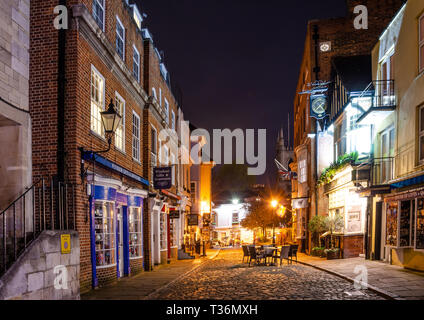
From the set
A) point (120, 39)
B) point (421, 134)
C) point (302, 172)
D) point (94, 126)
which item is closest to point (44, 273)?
point (94, 126)

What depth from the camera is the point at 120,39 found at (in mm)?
15328

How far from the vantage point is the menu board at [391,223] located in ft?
50.7

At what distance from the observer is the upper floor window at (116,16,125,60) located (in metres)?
15.0

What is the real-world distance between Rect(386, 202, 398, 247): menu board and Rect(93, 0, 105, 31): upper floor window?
12.1m

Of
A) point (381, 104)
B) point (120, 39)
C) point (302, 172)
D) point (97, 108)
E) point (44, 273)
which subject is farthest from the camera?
point (302, 172)

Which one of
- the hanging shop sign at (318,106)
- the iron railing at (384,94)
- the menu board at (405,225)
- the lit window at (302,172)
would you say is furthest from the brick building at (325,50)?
the menu board at (405,225)

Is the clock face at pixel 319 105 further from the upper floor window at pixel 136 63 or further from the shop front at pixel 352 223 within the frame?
the upper floor window at pixel 136 63

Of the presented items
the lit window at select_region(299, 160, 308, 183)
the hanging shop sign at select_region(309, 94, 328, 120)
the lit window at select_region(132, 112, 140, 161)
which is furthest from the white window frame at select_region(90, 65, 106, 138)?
the lit window at select_region(299, 160, 308, 183)

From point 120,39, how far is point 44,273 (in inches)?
386

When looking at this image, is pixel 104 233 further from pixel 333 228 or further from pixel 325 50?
pixel 325 50

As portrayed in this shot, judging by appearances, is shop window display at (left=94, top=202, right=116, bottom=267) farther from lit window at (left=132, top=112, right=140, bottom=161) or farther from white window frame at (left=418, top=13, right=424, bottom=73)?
white window frame at (left=418, top=13, right=424, bottom=73)

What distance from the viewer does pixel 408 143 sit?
14.2 metres
